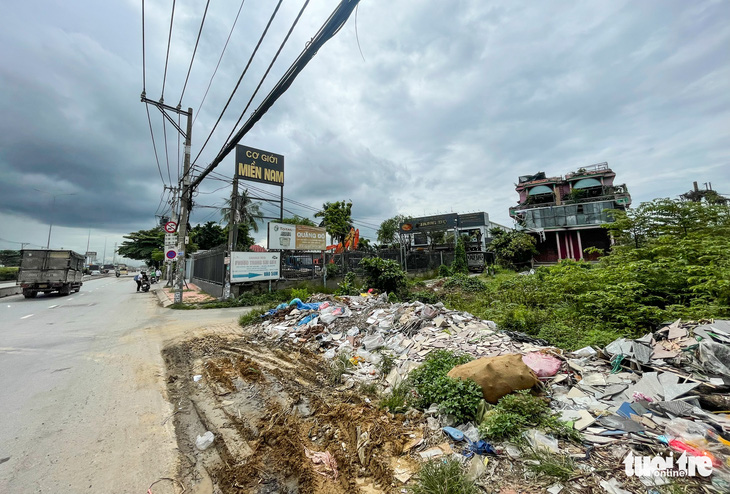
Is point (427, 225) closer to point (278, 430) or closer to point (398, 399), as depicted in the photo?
Answer: point (398, 399)

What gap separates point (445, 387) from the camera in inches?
138

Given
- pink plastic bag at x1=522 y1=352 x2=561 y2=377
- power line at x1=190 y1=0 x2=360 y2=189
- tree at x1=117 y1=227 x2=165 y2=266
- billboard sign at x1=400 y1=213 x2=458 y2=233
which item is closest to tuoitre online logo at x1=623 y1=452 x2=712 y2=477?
pink plastic bag at x1=522 y1=352 x2=561 y2=377

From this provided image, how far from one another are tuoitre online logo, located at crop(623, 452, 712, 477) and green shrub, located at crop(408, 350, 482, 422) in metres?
1.30

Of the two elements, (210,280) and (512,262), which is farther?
(512,262)

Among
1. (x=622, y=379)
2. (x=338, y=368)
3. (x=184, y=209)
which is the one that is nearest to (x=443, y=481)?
(x=622, y=379)

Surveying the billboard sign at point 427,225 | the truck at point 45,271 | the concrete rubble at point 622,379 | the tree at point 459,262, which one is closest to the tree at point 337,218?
the billboard sign at point 427,225

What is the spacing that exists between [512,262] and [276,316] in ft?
79.1

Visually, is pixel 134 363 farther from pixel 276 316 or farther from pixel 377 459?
pixel 377 459

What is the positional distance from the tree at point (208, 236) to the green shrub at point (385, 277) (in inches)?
1195

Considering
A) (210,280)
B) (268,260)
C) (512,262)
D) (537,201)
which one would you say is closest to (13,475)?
(268,260)

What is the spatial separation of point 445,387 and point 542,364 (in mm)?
1610

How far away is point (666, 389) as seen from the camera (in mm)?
3078

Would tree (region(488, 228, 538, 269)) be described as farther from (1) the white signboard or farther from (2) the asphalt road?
(2) the asphalt road

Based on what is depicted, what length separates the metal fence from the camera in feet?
49.9
